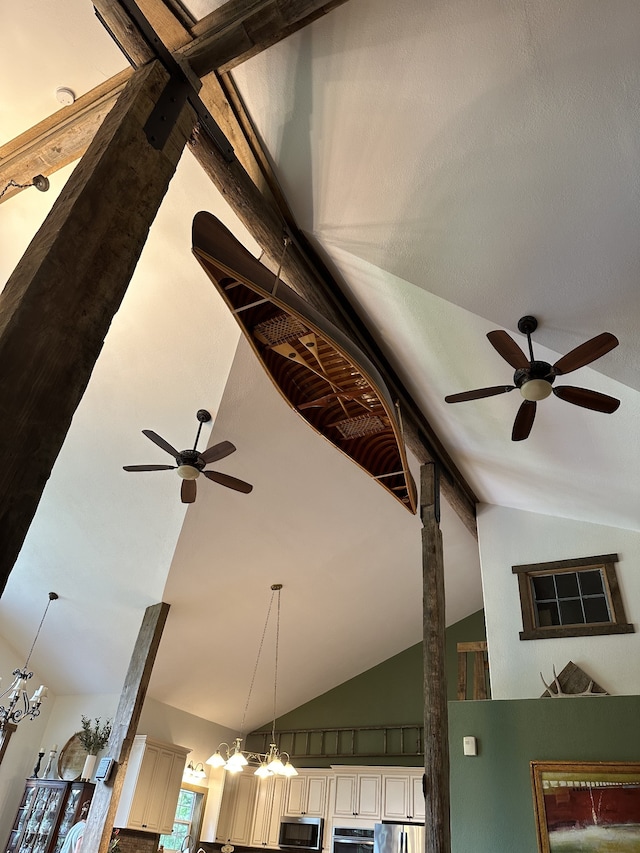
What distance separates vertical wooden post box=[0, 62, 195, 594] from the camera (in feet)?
4.87

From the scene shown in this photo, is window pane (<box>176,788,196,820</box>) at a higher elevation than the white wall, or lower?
lower

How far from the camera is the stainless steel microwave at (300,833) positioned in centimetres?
959

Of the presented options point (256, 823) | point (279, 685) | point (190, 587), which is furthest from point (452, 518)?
point (256, 823)

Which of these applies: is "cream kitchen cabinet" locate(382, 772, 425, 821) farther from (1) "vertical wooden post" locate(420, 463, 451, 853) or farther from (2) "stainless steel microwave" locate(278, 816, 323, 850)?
(1) "vertical wooden post" locate(420, 463, 451, 853)

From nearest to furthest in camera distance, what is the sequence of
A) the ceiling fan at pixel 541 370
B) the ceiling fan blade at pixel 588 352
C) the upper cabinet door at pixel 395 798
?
the ceiling fan blade at pixel 588 352, the ceiling fan at pixel 541 370, the upper cabinet door at pixel 395 798

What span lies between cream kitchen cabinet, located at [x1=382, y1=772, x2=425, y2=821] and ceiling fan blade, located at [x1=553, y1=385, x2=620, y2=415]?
304 inches

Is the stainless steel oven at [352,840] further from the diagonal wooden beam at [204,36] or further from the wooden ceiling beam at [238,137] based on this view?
the diagonal wooden beam at [204,36]

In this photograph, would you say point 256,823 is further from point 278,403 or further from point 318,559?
point 278,403

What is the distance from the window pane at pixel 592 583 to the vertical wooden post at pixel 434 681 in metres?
1.67

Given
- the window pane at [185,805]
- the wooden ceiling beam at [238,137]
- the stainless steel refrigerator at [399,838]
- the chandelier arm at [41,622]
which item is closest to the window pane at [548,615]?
the wooden ceiling beam at [238,137]

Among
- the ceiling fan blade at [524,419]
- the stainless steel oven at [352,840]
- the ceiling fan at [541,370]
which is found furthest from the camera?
the stainless steel oven at [352,840]

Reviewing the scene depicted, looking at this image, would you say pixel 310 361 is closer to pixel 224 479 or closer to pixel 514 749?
pixel 224 479

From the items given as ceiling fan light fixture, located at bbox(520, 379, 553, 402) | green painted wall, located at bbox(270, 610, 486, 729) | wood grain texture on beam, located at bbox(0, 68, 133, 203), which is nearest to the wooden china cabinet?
green painted wall, located at bbox(270, 610, 486, 729)

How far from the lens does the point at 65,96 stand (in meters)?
3.78
